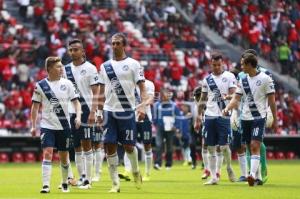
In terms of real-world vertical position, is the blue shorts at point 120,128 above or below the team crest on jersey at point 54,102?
below

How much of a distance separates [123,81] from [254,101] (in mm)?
3437

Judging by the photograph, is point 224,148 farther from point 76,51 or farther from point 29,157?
point 29,157

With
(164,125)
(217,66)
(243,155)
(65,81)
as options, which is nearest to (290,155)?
(164,125)

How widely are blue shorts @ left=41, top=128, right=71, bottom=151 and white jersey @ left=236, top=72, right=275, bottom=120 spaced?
410 cm

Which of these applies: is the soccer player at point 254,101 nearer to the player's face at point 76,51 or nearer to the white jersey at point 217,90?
the white jersey at point 217,90

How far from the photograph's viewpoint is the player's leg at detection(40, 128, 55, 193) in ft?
60.0

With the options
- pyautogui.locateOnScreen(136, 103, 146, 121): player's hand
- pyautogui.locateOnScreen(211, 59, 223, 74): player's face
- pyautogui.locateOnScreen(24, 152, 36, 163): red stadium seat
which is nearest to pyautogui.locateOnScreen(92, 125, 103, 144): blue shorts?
pyautogui.locateOnScreen(211, 59, 223, 74): player's face

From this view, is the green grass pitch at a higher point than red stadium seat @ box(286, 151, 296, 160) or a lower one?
lower

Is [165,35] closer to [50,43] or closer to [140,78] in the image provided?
[50,43]

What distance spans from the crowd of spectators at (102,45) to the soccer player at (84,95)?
16626 mm

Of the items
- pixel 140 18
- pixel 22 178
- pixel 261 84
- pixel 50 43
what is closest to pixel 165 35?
pixel 140 18

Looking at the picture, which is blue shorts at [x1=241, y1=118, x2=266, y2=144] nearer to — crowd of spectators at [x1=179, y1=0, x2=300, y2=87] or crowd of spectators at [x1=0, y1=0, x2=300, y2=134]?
crowd of spectators at [x1=0, y1=0, x2=300, y2=134]

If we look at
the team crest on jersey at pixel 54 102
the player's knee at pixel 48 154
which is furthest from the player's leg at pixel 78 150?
the player's knee at pixel 48 154

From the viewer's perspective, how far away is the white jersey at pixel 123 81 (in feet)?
60.4
